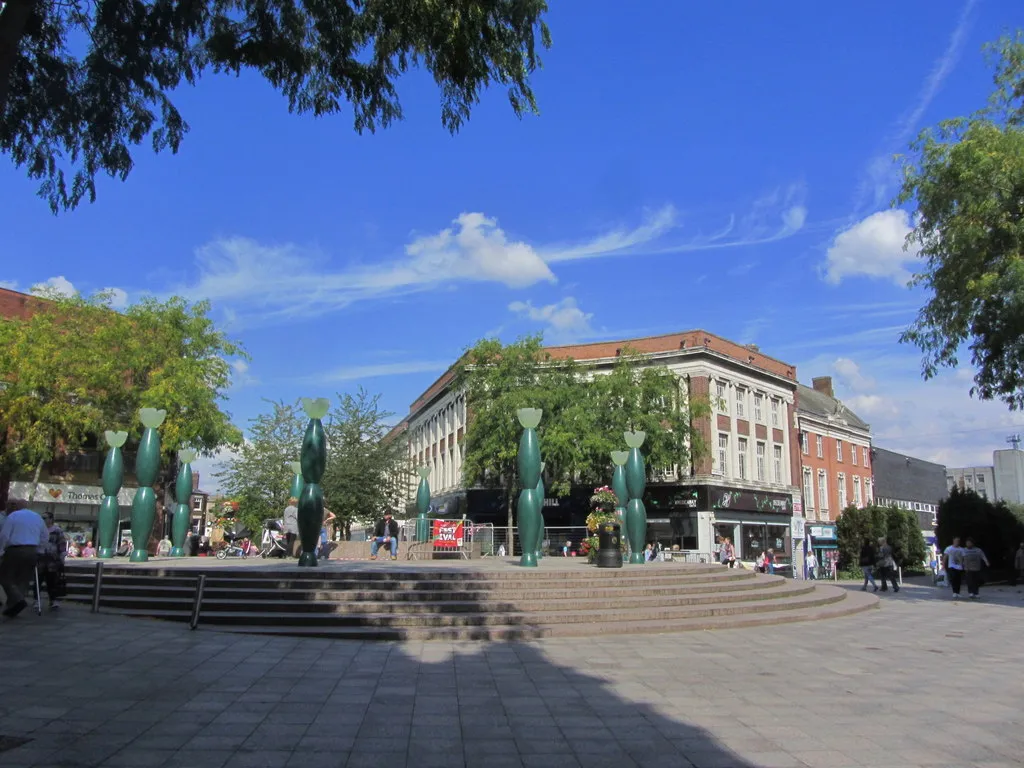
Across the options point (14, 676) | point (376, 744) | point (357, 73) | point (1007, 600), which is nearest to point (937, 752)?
point (376, 744)

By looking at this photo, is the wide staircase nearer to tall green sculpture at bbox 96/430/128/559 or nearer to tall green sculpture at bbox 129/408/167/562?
tall green sculpture at bbox 129/408/167/562

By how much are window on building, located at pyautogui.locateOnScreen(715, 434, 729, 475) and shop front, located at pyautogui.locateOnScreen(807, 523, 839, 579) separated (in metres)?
6.74

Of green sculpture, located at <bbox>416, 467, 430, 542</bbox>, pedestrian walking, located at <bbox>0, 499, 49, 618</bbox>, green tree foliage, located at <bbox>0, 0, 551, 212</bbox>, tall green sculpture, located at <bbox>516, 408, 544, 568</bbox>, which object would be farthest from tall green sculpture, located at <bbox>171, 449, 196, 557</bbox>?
green tree foliage, located at <bbox>0, 0, 551, 212</bbox>

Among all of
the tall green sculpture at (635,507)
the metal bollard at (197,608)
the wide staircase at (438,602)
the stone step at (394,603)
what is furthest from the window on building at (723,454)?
the metal bollard at (197,608)

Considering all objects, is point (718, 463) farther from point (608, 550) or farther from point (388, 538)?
point (608, 550)

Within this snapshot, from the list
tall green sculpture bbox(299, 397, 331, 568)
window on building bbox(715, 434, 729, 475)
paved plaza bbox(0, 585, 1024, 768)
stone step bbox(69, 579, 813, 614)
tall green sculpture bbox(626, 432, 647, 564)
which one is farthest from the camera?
window on building bbox(715, 434, 729, 475)

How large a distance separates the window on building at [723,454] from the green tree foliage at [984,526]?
1411 cm

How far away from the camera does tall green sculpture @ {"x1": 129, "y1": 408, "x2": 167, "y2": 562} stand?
18.6 metres

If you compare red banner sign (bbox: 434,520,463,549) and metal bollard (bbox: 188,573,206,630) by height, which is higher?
red banner sign (bbox: 434,520,463,549)

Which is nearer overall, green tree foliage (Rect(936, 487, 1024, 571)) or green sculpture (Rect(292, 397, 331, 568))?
green sculpture (Rect(292, 397, 331, 568))

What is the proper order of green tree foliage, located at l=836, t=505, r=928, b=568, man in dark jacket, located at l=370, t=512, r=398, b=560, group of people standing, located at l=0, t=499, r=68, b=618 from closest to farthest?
group of people standing, located at l=0, t=499, r=68, b=618 → man in dark jacket, located at l=370, t=512, r=398, b=560 → green tree foliage, located at l=836, t=505, r=928, b=568

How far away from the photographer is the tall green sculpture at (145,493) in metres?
18.6

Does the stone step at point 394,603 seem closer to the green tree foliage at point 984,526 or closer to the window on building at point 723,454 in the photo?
the green tree foliage at point 984,526

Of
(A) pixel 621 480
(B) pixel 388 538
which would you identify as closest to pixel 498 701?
(A) pixel 621 480
